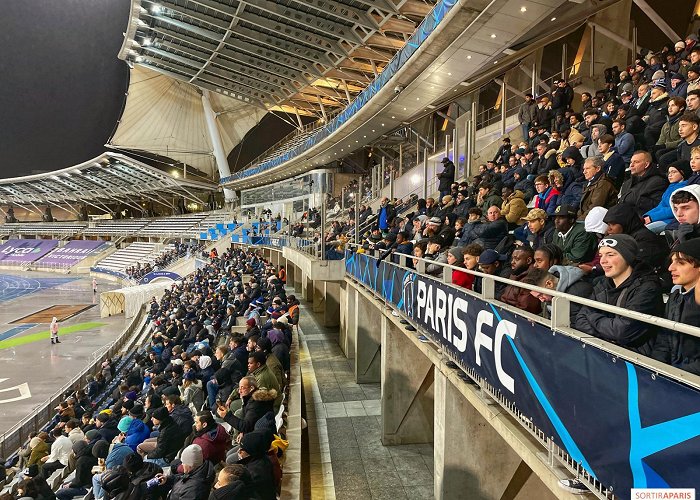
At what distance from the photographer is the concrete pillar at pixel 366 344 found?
12164 mm

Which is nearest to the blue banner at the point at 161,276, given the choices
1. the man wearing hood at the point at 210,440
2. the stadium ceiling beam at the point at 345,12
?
the stadium ceiling beam at the point at 345,12

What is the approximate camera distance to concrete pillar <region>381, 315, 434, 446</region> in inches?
346

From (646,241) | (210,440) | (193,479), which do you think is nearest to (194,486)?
→ (193,479)

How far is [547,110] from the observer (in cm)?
998

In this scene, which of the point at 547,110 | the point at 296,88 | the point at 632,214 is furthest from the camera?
the point at 296,88

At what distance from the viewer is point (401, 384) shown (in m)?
8.81

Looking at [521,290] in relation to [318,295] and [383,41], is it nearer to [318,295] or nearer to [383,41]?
[318,295]

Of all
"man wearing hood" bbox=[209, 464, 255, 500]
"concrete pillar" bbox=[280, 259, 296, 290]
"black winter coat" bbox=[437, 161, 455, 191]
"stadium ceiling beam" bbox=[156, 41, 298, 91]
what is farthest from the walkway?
"stadium ceiling beam" bbox=[156, 41, 298, 91]

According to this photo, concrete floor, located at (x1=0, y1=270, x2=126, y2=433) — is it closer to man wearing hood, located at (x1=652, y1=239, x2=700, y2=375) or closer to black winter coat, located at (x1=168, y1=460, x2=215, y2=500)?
black winter coat, located at (x1=168, y1=460, x2=215, y2=500)

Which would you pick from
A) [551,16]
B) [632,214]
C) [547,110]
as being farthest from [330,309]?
[632,214]

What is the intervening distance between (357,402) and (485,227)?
6975 millimetres

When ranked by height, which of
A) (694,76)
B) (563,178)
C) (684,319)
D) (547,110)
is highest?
(547,110)

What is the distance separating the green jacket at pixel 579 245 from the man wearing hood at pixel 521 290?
30cm

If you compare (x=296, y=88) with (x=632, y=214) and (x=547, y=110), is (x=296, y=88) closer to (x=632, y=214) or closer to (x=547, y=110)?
(x=547, y=110)
